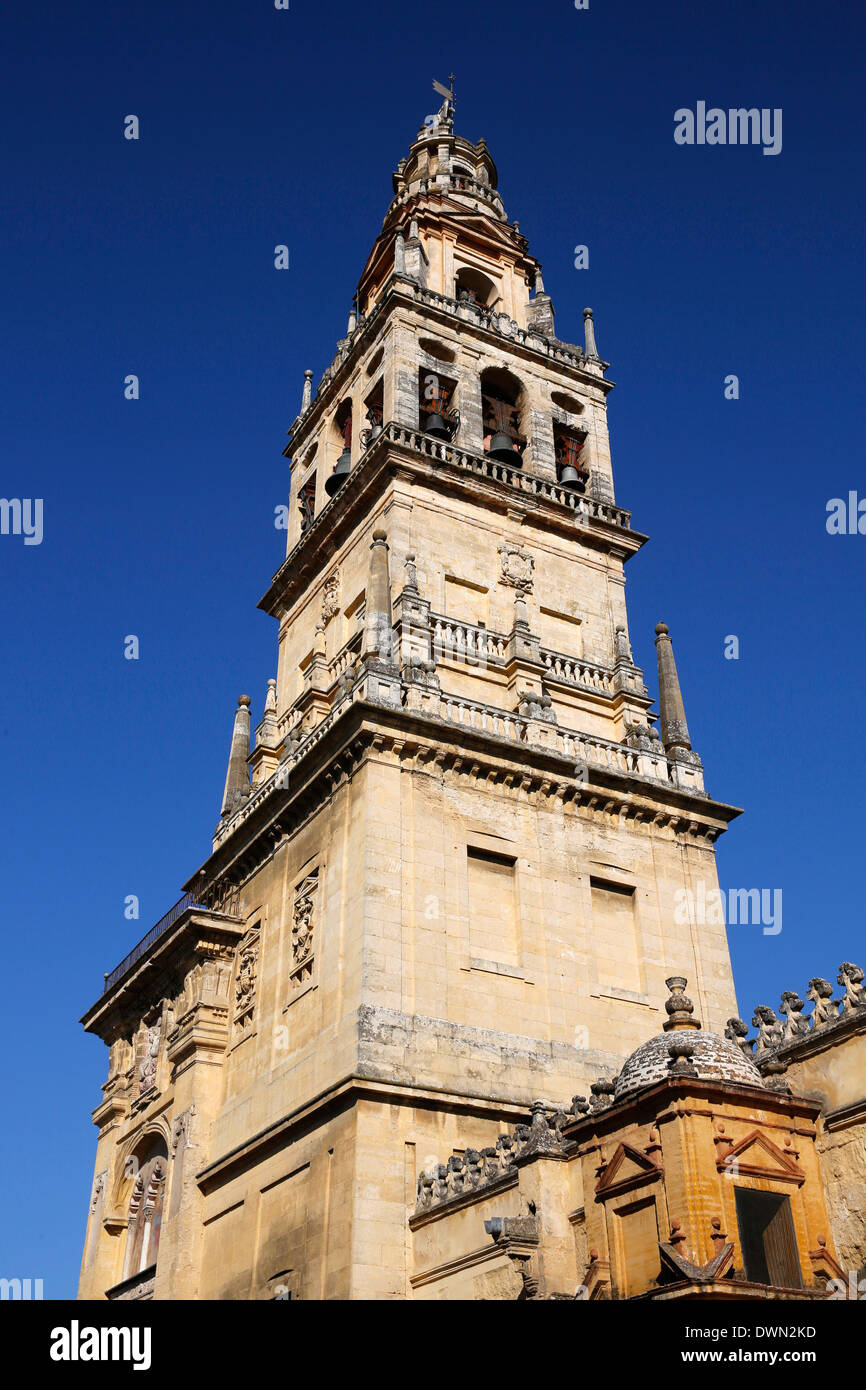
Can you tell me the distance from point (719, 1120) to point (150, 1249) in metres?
18.6

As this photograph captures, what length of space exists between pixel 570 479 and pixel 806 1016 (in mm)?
21377

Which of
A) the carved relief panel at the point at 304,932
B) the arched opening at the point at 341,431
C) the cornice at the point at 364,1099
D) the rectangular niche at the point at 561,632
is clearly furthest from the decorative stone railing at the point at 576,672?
the cornice at the point at 364,1099

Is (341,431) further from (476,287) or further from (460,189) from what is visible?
(460,189)

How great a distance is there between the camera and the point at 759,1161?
1598 centimetres

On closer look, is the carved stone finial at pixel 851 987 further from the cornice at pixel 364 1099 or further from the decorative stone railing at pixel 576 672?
the decorative stone railing at pixel 576 672

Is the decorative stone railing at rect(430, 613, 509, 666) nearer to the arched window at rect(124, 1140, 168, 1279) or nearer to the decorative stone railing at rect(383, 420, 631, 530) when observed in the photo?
the decorative stone railing at rect(383, 420, 631, 530)

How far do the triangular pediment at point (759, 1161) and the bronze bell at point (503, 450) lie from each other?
22691 millimetres

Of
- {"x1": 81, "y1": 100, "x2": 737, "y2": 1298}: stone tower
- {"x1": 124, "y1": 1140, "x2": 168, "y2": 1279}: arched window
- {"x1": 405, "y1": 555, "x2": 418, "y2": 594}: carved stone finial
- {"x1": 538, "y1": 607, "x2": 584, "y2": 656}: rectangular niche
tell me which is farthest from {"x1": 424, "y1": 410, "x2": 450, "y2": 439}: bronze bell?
{"x1": 124, "y1": 1140, "x2": 168, "y2": 1279}: arched window

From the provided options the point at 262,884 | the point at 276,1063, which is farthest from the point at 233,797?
the point at 276,1063

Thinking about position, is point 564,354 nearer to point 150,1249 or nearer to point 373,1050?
point 373,1050

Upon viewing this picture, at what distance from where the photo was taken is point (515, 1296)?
Answer: 59.1 ft

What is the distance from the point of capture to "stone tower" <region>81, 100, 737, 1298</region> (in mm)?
23234
